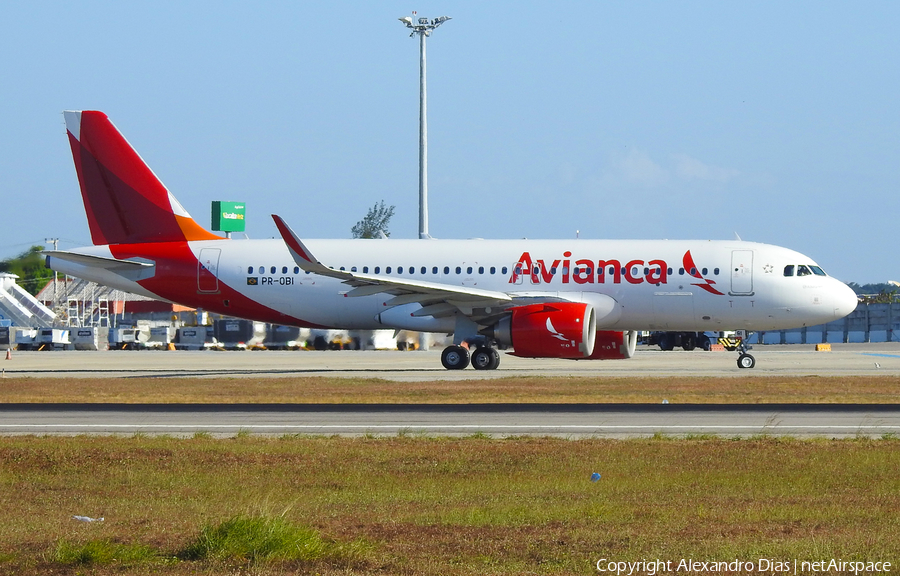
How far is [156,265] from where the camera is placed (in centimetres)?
3794

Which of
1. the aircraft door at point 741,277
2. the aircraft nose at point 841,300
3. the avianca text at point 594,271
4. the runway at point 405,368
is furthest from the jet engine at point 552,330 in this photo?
the aircraft nose at point 841,300

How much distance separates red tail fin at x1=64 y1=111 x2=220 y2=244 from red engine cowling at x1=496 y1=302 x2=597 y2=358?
11.9m

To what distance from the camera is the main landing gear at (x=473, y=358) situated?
3631cm

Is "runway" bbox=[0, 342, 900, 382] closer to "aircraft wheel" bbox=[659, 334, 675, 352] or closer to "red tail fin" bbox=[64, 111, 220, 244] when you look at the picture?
"red tail fin" bbox=[64, 111, 220, 244]

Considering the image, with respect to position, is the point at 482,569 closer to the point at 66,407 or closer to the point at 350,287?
the point at 66,407

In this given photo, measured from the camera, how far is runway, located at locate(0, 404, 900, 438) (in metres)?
18.3

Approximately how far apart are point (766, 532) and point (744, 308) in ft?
90.0

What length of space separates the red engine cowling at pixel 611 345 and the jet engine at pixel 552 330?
3.39 metres

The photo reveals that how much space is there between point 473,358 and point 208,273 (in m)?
9.45

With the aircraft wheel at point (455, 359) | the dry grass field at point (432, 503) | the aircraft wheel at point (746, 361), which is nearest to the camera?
the dry grass field at point (432, 503)

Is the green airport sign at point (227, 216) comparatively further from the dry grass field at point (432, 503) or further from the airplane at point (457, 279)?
the dry grass field at point (432, 503)

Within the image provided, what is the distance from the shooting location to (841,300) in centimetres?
3634

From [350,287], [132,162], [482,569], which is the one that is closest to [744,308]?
[350,287]

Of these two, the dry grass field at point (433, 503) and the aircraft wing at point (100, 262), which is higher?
the aircraft wing at point (100, 262)
